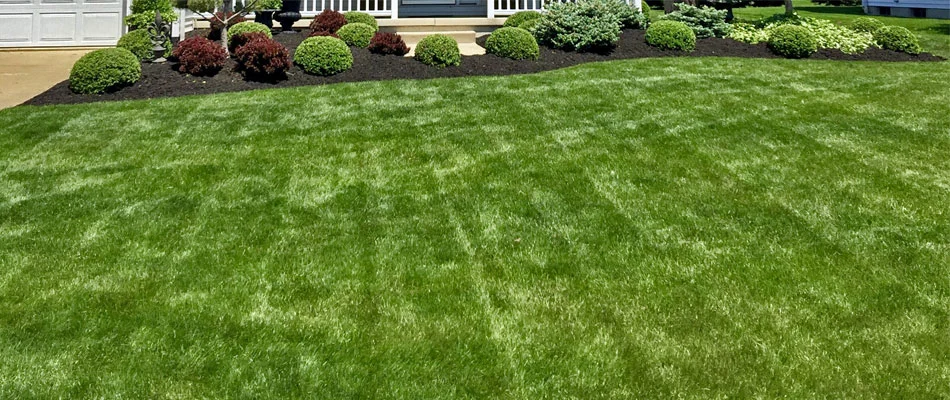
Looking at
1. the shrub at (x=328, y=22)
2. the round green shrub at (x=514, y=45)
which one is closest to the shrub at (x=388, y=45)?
the round green shrub at (x=514, y=45)

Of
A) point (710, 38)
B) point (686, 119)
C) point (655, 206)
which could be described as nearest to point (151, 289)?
point (655, 206)

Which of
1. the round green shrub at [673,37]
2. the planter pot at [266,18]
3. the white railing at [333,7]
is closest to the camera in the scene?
the round green shrub at [673,37]

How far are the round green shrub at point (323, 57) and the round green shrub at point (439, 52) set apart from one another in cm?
143

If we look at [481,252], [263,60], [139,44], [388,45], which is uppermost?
[388,45]

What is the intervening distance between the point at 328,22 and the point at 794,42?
995cm

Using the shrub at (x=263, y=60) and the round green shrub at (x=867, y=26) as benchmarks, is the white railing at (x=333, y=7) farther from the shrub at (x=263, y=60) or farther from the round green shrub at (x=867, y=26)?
the round green shrub at (x=867, y=26)

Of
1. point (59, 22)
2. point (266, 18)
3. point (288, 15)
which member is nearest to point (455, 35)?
point (288, 15)

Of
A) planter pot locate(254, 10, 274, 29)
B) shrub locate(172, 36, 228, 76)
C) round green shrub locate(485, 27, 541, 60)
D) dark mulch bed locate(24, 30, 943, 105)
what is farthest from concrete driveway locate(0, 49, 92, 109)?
round green shrub locate(485, 27, 541, 60)

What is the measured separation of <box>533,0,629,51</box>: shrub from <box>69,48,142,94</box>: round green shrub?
7.88m

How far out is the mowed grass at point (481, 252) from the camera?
9.00 ft

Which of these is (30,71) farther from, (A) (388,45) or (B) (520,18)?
(B) (520,18)

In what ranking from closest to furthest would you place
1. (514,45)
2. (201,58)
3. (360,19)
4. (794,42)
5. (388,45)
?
(201,58), (514,45), (388,45), (794,42), (360,19)

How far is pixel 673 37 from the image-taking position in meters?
11.2

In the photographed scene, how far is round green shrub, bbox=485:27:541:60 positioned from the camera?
10.5m
